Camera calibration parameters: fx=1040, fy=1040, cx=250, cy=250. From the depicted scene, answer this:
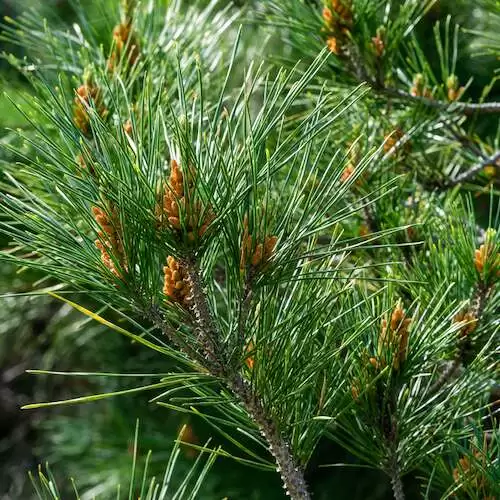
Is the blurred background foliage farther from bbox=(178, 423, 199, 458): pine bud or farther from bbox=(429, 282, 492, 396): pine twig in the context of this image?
bbox=(429, 282, 492, 396): pine twig

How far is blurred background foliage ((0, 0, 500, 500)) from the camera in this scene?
1647 mm

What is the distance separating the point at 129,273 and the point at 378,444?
249 millimetres

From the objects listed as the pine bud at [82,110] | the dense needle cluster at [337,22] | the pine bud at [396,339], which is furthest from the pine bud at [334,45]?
the pine bud at [396,339]

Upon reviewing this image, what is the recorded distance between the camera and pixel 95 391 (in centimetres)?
218

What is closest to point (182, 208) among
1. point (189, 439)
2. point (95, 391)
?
point (189, 439)

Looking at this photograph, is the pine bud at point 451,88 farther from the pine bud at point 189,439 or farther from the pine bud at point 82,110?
the pine bud at point 189,439

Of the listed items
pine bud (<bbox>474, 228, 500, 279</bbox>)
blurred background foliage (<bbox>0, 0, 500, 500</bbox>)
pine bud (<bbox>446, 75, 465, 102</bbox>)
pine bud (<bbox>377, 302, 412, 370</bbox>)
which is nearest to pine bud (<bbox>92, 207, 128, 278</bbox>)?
pine bud (<bbox>377, 302, 412, 370</bbox>)

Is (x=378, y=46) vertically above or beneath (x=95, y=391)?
above

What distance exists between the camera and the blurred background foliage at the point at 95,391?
5.41ft

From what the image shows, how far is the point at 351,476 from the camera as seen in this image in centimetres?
178

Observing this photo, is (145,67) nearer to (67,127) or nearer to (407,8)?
(407,8)

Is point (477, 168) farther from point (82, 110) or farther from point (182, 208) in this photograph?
point (182, 208)

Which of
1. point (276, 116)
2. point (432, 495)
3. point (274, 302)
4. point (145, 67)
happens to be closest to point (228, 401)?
point (274, 302)

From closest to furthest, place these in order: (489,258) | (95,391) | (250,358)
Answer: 1. (250,358)
2. (489,258)
3. (95,391)
